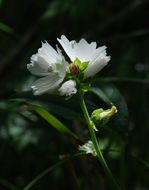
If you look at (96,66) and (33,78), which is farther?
(33,78)

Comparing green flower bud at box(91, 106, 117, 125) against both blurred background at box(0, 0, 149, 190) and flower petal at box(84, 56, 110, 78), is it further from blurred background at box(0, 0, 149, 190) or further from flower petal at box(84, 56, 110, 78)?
blurred background at box(0, 0, 149, 190)

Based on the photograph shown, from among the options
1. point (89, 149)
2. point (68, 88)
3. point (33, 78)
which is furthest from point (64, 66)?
point (33, 78)

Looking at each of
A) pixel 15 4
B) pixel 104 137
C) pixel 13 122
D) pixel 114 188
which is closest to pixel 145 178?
pixel 104 137

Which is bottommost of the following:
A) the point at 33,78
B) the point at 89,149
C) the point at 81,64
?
the point at 89,149

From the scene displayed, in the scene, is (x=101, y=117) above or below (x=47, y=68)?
below

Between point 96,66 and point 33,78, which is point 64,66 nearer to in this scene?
point 96,66

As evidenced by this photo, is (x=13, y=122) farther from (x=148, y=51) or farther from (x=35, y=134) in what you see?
(x=148, y=51)
